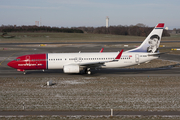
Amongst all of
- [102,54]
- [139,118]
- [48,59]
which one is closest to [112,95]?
[139,118]

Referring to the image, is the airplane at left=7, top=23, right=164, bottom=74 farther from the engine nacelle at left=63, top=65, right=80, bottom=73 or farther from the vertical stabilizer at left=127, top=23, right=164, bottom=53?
the engine nacelle at left=63, top=65, right=80, bottom=73

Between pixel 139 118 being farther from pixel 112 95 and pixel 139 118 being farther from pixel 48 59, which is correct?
pixel 48 59

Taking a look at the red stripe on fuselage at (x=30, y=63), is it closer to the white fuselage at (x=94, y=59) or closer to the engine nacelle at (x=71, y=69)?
the white fuselage at (x=94, y=59)

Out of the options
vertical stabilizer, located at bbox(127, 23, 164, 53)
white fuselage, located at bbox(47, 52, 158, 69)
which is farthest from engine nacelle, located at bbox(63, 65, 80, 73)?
vertical stabilizer, located at bbox(127, 23, 164, 53)

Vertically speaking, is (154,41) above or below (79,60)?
above

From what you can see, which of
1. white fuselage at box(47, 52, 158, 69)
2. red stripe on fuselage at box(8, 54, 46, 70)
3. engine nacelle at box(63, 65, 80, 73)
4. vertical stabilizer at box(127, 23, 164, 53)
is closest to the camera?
engine nacelle at box(63, 65, 80, 73)

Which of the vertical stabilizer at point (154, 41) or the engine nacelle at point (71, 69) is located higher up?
the vertical stabilizer at point (154, 41)

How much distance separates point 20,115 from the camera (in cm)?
1705

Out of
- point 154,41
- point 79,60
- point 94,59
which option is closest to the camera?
point 79,60

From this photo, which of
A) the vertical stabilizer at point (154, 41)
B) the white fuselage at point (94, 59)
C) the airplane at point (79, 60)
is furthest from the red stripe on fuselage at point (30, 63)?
the vertical stabilizer at point (154, 41)

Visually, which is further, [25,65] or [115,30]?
[115,30]

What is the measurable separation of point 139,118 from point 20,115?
32.2 feet

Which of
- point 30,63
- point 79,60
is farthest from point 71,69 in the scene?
point 30,63

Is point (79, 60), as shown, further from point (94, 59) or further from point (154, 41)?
point (154, 41)
